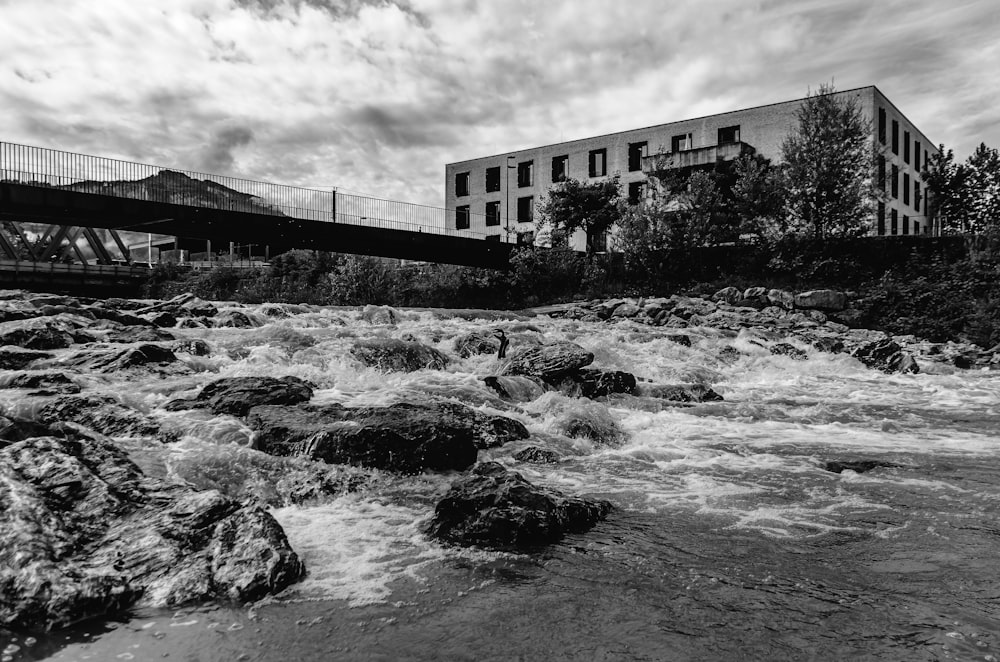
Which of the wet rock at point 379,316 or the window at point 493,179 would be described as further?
the window at point 493,179

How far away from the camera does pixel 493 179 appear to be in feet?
213

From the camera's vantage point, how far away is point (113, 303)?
2459cm

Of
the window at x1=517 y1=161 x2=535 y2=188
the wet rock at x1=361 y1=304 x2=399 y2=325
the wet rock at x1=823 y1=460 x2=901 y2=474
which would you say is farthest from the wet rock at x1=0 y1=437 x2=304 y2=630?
the window at x1=517 y1=161 x2=535 y2=188

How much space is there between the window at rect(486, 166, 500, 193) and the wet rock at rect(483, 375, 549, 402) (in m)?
53.2

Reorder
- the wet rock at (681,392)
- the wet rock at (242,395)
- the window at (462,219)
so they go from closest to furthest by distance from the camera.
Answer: the wet rock at (242,395)
the wet rock at (681,392)
the window at (462,219)

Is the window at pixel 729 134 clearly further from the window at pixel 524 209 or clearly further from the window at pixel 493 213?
the window at pixel 493 213

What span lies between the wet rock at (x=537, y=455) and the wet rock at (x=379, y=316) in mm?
17031

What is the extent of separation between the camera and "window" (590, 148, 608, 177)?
57656 millimetres

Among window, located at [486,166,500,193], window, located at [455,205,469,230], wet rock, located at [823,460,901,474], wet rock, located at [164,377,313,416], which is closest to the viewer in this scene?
wet rock, located at [823,460,901,474]

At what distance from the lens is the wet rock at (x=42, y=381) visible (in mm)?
10581

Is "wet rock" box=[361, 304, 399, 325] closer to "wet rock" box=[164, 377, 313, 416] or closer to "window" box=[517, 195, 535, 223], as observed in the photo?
"wet rock" box=[164, 377, 313, 416]

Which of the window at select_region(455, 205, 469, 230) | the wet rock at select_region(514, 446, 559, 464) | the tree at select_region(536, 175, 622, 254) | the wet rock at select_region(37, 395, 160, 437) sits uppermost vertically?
the window at select_region(455, 205, 469, 230)

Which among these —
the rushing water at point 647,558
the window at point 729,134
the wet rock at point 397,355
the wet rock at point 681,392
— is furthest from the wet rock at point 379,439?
the window at point 729,134

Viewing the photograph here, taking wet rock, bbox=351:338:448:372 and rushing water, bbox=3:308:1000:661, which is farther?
wet rock, bbox=351:338:448:372
